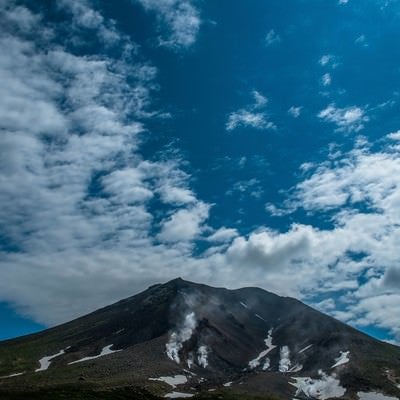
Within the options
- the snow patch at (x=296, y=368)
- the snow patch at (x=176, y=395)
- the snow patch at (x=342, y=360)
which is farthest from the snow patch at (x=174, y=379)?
the snow patch at (x=342, y=360)

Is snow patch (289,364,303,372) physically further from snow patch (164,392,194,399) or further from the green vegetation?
snow patch (164,392,194,399)

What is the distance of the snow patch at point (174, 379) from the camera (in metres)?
Result: 152

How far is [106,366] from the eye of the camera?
167875mm

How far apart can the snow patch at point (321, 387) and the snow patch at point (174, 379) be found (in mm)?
35341

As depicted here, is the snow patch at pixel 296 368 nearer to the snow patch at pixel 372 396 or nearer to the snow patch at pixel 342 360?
the snow patch at pixel 342 360

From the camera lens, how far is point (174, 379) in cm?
15862

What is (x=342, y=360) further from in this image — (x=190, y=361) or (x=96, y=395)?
(x=96, y=395)

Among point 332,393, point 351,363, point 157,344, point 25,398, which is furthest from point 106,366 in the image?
point 351,363

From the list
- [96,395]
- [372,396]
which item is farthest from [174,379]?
[372,396]

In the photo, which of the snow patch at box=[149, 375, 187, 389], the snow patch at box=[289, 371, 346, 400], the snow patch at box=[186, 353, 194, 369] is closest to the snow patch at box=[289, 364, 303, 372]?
the snow patch at box=[289, 371, 346, 400]

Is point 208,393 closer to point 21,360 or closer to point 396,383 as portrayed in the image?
point 396,383

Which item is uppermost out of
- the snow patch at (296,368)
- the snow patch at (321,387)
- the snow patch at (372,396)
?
the snow patch at (296,368)

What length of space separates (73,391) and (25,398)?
561 inches

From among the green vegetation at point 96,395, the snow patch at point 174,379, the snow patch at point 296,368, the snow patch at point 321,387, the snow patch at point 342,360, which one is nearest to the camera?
the green vegetation at point 96,395
